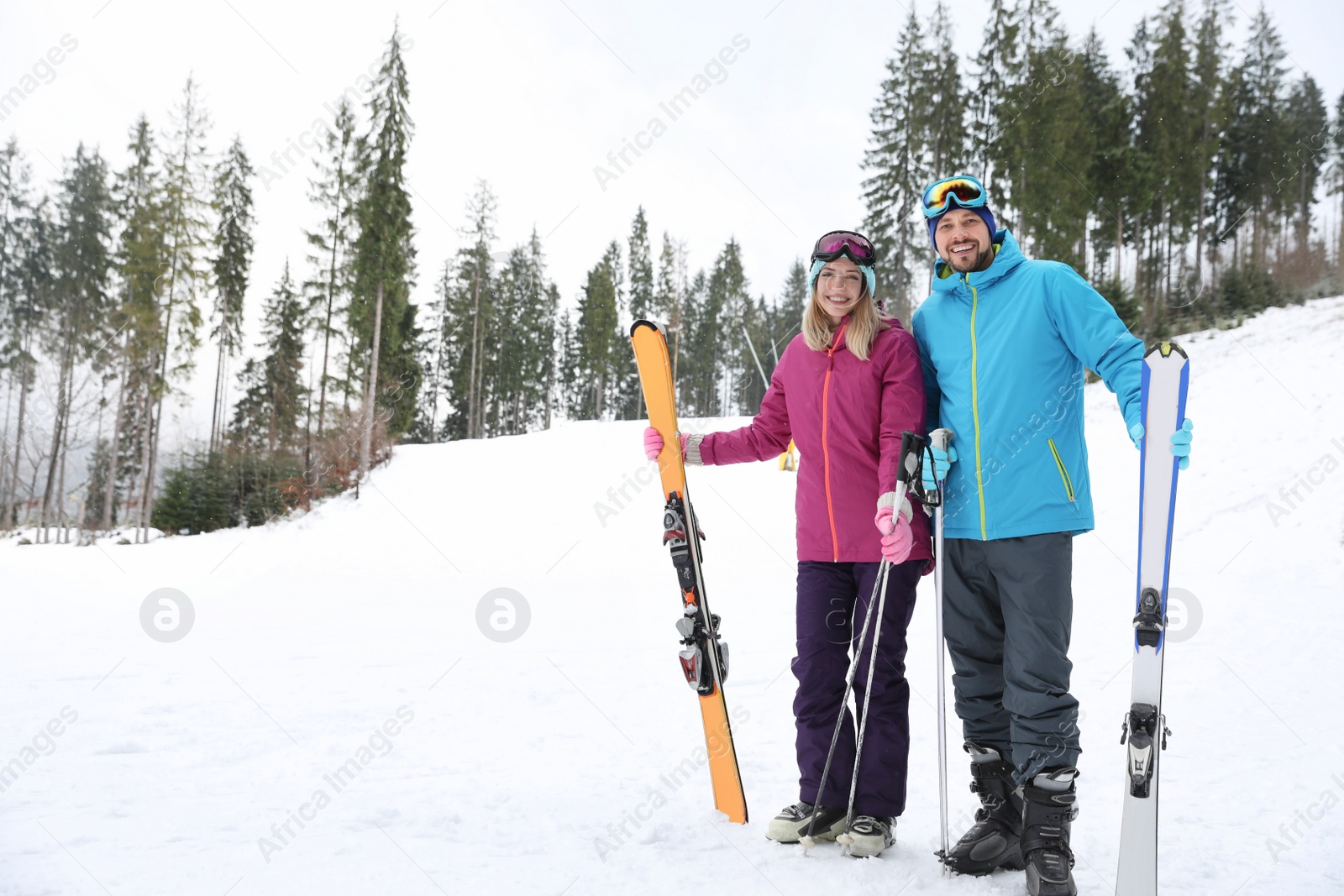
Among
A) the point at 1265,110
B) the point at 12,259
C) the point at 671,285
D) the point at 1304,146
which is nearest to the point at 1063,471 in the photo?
the point at 12,259

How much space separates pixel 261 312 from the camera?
94.4 feet

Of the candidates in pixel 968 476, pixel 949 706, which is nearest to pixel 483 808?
pixel 968 476

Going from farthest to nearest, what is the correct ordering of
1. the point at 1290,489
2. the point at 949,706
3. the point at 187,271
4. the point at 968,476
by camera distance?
1. the point at 187,271
2. the point at 1290,489
3. the point at 949,706
4. the point at 968,476

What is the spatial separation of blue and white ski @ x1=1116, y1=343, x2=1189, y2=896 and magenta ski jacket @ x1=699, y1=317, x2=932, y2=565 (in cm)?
65

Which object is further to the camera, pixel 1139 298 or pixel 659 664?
pixel 1139 298

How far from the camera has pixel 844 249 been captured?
253 cm

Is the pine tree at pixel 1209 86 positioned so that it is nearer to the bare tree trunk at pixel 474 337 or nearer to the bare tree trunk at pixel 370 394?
the bare tree trunk at pixel 370 394

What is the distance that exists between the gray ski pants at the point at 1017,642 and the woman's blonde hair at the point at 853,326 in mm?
726

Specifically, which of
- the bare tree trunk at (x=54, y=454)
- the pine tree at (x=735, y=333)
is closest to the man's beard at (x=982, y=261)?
the bare tree trunk at (x=54, y=454)

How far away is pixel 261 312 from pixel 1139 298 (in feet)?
98.3

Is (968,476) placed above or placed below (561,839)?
above

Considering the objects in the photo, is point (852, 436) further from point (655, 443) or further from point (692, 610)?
point (692, 610)

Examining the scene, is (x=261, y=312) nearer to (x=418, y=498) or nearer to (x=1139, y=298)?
(x=418, y=498)

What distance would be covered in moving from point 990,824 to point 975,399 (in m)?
1.33
